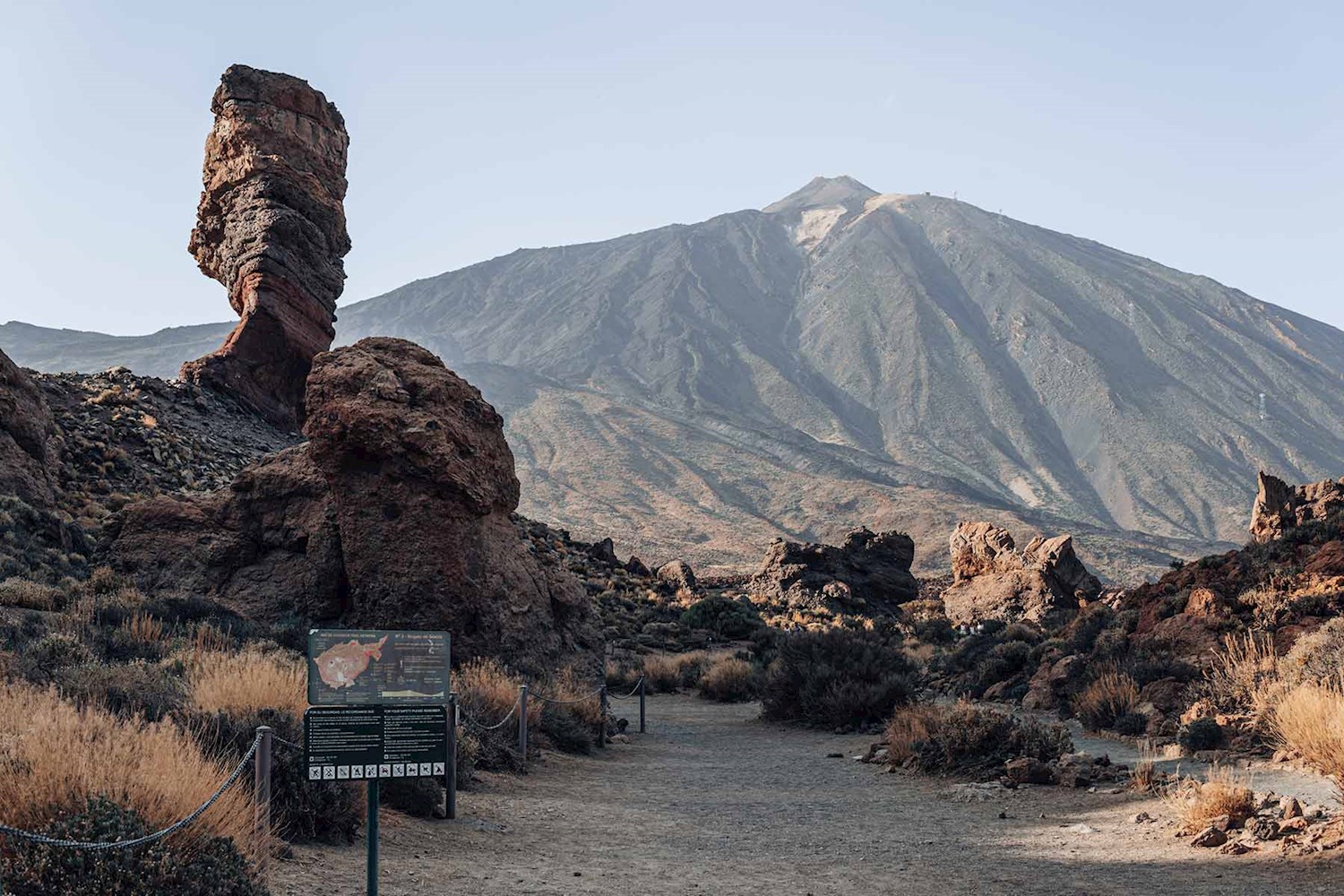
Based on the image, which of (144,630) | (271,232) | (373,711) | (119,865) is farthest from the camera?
(271,232)

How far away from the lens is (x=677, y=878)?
8.56 meters

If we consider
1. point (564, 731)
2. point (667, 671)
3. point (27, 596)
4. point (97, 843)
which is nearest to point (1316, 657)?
point (564, 731)

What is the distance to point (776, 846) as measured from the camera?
1004cm

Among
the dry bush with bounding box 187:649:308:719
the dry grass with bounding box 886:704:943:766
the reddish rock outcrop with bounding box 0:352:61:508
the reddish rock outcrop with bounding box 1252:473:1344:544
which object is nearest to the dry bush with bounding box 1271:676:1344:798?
the dry grass with bounding box 886:704:943:766

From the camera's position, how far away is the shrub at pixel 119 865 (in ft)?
17.6

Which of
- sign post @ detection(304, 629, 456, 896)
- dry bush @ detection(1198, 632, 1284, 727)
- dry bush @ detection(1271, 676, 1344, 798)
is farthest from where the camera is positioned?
dry bush @ detection(1198, 632, 1284, 727)

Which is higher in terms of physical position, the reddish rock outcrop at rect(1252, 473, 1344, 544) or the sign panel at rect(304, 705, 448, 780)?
the reddish rock outcrop at rect(1252, 473, 1344, 544)

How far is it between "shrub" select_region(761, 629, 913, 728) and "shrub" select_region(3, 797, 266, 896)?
14601mm

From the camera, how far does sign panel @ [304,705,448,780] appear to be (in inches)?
255

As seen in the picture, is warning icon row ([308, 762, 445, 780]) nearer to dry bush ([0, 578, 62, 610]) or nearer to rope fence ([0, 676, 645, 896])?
rope fence ([0, 676, 645, 896])

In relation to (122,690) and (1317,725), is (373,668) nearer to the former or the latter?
(122,690)

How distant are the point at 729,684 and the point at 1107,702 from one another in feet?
35.1

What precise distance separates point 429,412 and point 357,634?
10655 mm

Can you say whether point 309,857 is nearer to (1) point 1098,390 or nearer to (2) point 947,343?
(1) point 1098,390
